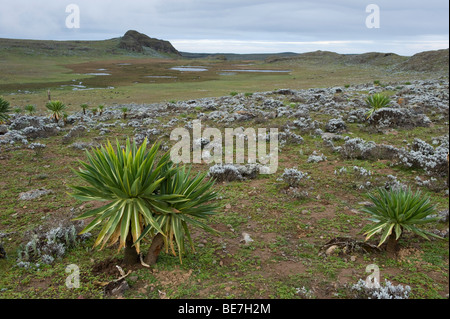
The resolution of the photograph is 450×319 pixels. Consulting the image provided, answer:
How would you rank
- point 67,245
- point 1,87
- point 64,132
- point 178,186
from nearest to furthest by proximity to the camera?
1. point 178,186
2. point 67,245
3. point 64,132
4. point 1,87

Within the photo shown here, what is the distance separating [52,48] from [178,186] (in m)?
134

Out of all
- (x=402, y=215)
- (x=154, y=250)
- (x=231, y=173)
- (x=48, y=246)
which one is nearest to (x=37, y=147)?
(x=231, y=173)

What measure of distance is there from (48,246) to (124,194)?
225cm

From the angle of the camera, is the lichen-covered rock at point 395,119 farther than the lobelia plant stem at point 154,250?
Yes

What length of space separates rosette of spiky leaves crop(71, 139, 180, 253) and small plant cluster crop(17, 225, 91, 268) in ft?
4.71

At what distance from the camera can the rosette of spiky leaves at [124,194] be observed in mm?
4742

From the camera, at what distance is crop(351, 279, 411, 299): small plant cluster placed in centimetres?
436

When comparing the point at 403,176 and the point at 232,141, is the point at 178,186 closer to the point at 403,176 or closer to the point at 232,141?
the point at 403,176

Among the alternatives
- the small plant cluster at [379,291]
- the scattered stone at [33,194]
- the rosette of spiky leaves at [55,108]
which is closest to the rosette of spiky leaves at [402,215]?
the small plant cluster at [379,291]

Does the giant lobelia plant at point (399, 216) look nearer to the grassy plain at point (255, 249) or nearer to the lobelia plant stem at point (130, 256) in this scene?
the grassy plain at point (255, 249)

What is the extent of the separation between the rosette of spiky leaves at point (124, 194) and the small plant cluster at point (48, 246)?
1436 millimetres
